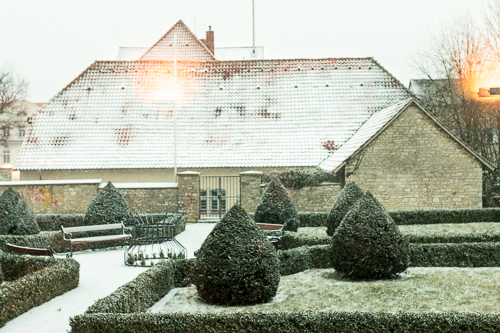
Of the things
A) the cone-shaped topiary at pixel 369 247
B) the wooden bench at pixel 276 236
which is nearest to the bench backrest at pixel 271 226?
the wooden bench at pixel 276 236

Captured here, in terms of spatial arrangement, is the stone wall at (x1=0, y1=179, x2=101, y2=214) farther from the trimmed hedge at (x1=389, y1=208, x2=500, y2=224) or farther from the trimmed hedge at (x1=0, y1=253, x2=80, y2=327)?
the trimmed hedge at (x1=389, y1=208, x2=500, y2=224)

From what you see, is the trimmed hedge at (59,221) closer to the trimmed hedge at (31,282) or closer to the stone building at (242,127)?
the stone building at (242,127)

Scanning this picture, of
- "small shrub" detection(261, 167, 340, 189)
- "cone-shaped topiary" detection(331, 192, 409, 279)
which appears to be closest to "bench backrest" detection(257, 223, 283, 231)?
"cone-shaped topiary" detection(331, 192, 409, 279)

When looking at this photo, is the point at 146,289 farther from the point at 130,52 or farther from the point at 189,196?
the point at 130,52

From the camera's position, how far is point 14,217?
14852mm

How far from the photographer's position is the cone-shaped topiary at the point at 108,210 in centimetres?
1614

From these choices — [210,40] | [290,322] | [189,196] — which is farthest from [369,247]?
[210,40]

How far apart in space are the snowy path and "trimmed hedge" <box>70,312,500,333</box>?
1009 mm

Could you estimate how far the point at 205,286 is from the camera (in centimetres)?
811

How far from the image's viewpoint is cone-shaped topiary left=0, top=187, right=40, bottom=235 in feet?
48.3

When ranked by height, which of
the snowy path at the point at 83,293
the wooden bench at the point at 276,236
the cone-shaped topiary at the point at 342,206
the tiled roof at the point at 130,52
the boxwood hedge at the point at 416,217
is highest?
the tiled roof at the point at 130,52

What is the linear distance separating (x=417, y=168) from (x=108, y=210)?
12405 millimetres

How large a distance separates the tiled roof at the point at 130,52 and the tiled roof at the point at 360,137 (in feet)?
81.6

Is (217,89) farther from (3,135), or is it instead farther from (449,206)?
(3,135)
